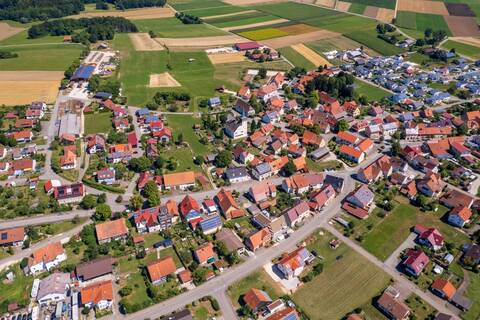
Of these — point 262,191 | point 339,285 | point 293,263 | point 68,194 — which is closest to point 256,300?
point 293,263

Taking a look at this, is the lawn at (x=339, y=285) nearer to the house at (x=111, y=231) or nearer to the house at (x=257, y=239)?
the house at (x=257, y=239)

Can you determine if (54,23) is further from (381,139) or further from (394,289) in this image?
(394,289)

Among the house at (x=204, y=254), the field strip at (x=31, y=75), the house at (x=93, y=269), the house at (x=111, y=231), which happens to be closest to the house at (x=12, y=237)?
the house at (x=111, y=231)

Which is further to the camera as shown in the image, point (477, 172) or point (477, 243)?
point (477, 172)

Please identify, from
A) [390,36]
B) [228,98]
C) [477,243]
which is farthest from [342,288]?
[390,36]

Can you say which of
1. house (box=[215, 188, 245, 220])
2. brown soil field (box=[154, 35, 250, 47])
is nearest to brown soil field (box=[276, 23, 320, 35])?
brown soil field (box=[154, 35, 250, 47])

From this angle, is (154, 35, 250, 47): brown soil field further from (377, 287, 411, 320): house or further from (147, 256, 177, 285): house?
(377, 287, 411, 320): house
